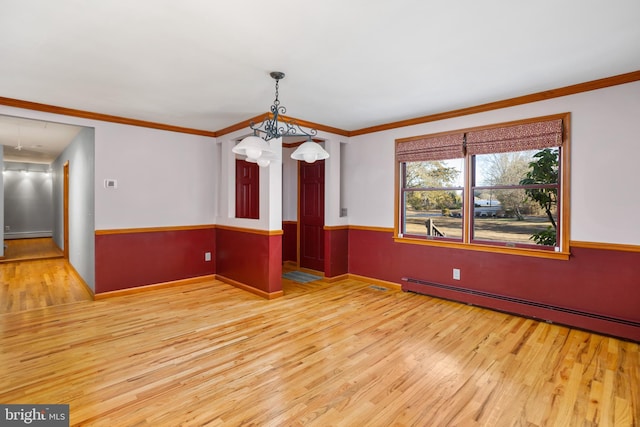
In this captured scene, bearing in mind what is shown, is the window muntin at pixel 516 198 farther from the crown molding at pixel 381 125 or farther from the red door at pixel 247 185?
the red door at pixel 247 185

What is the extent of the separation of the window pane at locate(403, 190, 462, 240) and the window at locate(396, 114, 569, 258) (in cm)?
1

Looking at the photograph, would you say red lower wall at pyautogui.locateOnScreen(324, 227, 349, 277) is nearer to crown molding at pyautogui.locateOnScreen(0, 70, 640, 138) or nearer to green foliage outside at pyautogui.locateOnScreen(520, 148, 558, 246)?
crown molding at pyautogui.locateOnScreen(0, 70, 640, 138)

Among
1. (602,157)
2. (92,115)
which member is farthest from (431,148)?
(92,115)

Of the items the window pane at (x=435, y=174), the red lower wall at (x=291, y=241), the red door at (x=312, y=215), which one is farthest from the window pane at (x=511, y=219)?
the red lower wall at (x=291, y=241)

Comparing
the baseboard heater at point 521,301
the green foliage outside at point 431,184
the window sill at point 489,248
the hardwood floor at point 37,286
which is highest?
the green foliage outside at point 431,184

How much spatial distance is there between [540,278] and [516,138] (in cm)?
155

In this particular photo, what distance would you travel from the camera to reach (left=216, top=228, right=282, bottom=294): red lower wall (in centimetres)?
430

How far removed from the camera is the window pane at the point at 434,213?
4.23 m

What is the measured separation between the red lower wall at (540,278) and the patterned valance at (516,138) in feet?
3.86

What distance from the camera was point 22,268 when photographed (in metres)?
5.95

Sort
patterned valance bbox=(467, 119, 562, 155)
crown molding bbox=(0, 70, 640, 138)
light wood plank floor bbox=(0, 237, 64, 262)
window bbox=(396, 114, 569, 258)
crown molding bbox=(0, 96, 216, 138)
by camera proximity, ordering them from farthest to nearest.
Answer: light wood plank floor bbox=(0, 237, 64, 262) < crown molding bbox=(0, 96, 216, 138) < window bbox=(396, 114, 569, 258) < patterned valance bbox=(467, 119, 562, 155) < crown molding bbox=(0, 70, 640, 138)

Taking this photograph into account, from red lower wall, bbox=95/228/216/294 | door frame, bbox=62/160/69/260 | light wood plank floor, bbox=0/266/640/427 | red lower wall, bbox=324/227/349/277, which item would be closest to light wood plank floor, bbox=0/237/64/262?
door frame, bbox=62/160/69/260

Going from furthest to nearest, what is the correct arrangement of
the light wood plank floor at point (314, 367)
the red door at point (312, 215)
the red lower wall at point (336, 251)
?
the red door at point (312, 215) → the red lower wall at point (336, 251) → the light wood plank floor at point (314, 367)

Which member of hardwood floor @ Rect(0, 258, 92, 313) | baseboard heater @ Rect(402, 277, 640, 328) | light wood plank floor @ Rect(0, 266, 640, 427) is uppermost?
baseboard heater @ Rect(402, 277, 640, 328)
